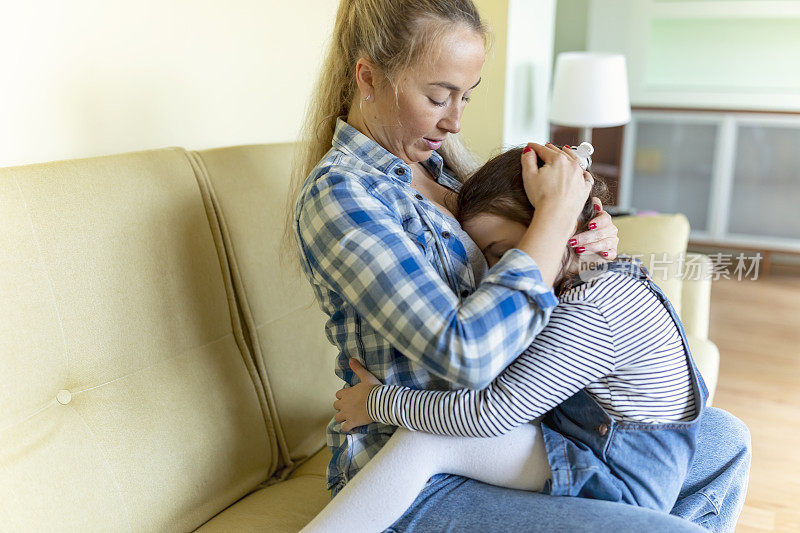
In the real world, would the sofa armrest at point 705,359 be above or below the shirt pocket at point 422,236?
below

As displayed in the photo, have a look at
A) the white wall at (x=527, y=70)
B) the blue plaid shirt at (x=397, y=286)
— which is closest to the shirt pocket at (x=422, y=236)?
the blue plaid shirt at (x=397, y=286)

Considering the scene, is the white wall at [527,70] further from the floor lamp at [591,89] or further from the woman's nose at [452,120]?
A: the woman's nose at [452,120]

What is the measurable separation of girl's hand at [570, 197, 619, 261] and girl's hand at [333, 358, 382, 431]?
1.22ft

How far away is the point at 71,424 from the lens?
112cm

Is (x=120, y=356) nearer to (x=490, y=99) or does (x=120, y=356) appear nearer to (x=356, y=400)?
(x=356, y=400)

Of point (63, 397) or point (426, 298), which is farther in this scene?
point (63, 397)

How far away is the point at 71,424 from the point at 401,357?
20.6 inches

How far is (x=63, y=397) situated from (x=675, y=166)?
409 cm

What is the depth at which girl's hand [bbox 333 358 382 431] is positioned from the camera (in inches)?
43.1

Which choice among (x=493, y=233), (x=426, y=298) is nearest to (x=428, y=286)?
(x=426, y=298)

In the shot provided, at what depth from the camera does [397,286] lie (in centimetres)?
94

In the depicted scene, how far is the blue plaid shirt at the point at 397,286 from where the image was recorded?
922 millimetres

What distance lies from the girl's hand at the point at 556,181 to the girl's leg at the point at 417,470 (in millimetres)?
326

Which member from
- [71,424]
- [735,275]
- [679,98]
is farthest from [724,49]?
[71,424]
